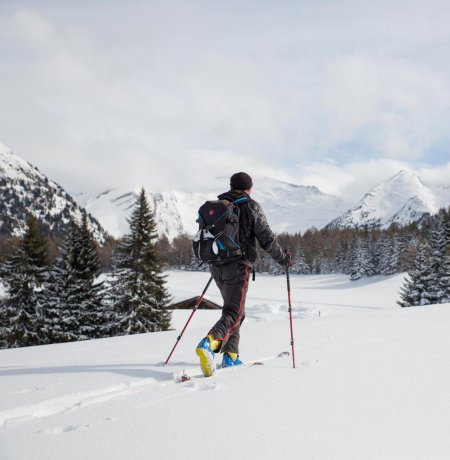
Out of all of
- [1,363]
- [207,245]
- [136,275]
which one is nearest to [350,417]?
[207,245]

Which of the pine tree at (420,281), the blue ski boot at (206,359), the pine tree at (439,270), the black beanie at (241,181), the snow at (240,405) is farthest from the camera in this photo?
the pine tree at (420,281)

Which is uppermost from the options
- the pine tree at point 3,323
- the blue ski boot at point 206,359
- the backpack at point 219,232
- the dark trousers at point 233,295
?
the backpack at point 219,232

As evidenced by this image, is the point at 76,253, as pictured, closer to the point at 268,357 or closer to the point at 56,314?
the point at 56,314

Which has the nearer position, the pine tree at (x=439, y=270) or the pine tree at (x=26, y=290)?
the pine tree at (x=26, y=290)

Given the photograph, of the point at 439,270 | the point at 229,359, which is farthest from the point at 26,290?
the point at 439,270

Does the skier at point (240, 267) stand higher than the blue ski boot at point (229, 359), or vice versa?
the skier at point (240, 267)

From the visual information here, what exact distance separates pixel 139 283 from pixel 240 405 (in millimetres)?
21884

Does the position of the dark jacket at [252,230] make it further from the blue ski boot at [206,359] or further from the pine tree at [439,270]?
the pine tree at [439,270]

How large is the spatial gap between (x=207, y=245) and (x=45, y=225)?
182 metres

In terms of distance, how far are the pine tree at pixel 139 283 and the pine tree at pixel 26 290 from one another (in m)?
4.70

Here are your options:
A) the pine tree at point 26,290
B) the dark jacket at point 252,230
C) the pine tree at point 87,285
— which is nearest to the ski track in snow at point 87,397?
the dark jacket at point 252,230

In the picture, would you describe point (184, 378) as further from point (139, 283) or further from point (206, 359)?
point (139, 283)

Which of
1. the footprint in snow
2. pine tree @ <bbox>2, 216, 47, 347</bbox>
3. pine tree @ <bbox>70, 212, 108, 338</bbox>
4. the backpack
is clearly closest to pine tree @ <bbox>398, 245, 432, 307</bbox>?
pine tree @ <bbox>70, 212, 108, 338</bbox>

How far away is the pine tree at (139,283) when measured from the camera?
77.4 feet
